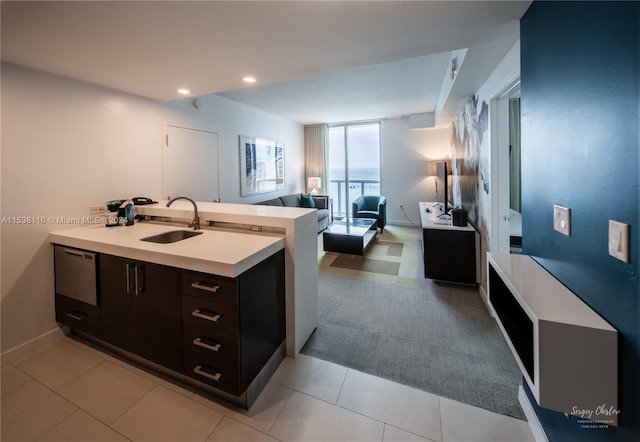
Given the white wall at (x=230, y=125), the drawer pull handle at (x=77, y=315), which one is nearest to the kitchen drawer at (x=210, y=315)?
the drawer pull handle at (x=77, y=315)

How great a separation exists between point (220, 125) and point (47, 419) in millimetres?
3647

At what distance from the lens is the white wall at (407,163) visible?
621cm

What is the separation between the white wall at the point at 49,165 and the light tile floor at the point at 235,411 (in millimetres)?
545

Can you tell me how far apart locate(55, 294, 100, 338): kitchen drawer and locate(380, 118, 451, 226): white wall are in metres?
5.97

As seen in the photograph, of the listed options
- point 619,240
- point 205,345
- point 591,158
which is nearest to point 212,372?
point 205,345

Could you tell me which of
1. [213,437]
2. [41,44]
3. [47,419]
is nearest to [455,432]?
[213,437]

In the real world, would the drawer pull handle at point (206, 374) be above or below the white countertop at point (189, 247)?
below

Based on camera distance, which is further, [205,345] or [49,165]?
[49,165]

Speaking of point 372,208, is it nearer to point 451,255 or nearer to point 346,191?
point 346,191

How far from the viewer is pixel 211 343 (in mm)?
1506

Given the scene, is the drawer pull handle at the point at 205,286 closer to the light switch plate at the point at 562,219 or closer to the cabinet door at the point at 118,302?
the cabinet door at the point at 118,302

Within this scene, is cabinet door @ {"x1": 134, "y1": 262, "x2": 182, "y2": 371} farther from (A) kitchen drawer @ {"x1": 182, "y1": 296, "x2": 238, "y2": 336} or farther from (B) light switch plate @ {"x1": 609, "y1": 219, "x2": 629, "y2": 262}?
(B) light switch plate @ {"x1": 609, "y1": 219, "x2": 629, "y2": 262}

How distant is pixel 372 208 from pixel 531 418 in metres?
5.22

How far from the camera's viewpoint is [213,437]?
1.38 meters
